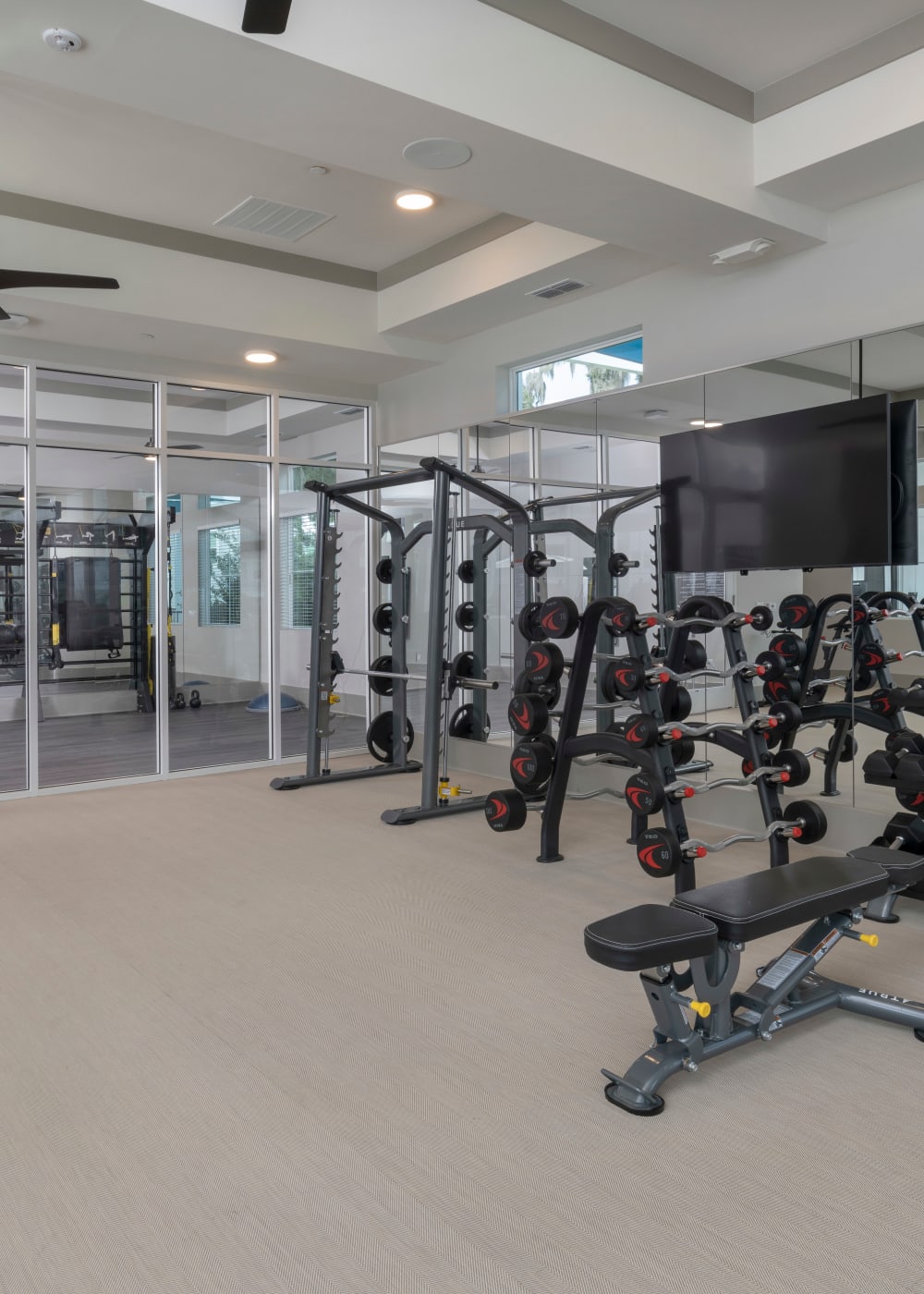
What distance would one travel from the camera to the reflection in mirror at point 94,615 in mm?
6352

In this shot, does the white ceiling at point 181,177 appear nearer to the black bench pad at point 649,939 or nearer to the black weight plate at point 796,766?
the black weight plate at point 796,766

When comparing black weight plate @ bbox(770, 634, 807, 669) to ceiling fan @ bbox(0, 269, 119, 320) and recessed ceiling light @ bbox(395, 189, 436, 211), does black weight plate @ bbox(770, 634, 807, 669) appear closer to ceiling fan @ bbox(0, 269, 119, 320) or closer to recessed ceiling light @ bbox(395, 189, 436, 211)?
recessed ceiling light @ bbox(395, 189, 436, 211)

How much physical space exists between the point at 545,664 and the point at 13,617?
12.1ft

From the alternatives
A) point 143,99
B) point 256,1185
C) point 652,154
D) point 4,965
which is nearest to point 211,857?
point 4,965

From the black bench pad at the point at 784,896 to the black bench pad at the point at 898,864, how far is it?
0.07 m

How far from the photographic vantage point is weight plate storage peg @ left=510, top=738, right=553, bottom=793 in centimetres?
464

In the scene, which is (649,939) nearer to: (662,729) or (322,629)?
(662,729)

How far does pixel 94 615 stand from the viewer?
21.4ft

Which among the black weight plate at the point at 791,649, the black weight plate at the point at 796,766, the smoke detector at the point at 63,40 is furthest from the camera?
the black weight plate at the point at 791,649

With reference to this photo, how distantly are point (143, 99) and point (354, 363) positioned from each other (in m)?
3.73

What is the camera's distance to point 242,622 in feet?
23.8

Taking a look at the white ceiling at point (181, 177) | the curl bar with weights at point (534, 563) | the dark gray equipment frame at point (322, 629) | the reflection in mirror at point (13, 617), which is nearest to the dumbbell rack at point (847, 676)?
the curl bar with weights at point (534, 563)

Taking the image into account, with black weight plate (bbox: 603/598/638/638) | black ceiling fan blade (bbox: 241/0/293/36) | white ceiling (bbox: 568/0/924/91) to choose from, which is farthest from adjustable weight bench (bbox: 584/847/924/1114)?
white ceiling (bbox: 568/0/924/91)

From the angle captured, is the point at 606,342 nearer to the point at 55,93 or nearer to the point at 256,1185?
the point at 55,93
